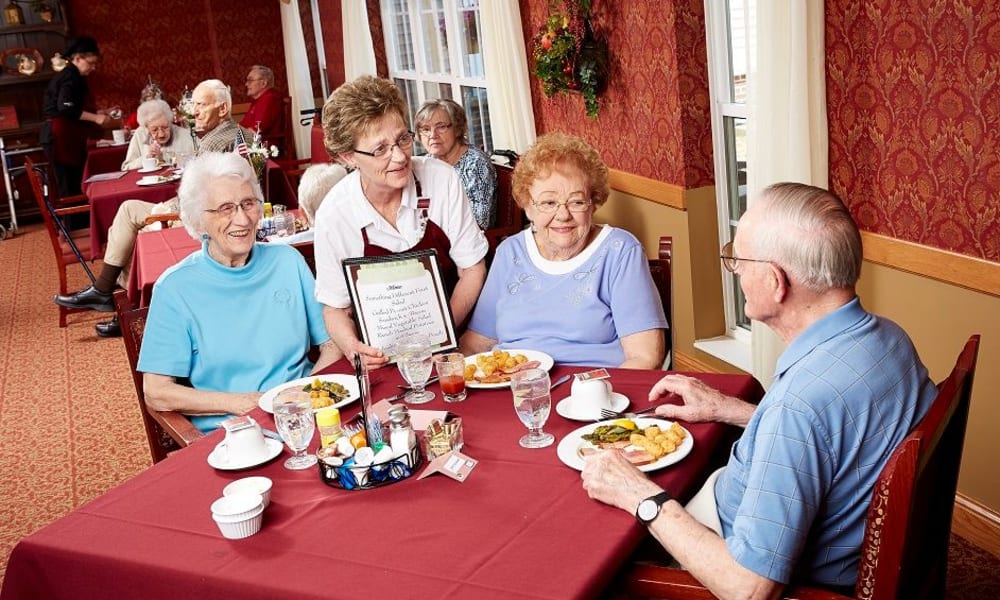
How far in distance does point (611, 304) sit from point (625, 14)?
209 cm

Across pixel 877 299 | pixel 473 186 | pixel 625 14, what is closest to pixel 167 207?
pixel 473 186

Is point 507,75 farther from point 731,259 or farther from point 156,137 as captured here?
point 731,259

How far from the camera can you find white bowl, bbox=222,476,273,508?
1860 millimetres

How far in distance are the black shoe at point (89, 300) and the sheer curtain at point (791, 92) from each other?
4.51 meters

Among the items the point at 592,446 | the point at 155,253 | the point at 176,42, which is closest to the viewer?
the point at 592,446

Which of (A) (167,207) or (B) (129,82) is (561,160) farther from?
(B) (129,82)

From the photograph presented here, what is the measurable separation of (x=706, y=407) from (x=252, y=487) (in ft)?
3.05

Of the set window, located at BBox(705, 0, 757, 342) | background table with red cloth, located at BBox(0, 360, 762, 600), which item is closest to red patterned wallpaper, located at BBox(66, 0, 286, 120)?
window, located at BBox(705, 0, 757, 342)

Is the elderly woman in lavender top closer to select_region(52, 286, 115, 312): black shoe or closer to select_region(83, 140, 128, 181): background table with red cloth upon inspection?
select_region(52, 286, 115, 312): black shoe

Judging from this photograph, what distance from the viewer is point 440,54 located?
766 cm

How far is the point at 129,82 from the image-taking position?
10711mm

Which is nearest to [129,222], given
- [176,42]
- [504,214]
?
[504,214]

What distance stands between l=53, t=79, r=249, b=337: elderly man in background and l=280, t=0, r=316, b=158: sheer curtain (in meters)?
4.05

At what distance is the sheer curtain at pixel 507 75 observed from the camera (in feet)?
17.4
